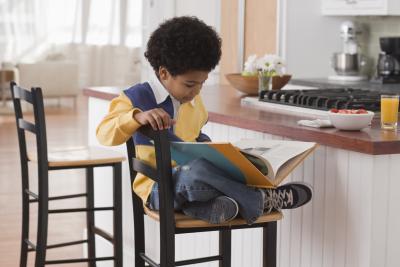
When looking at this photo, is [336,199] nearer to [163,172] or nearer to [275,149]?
[275,149]

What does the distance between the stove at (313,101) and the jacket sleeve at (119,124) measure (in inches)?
34.1

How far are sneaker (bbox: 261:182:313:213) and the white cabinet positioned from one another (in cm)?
280

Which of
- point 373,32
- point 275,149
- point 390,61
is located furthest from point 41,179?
point 373,32

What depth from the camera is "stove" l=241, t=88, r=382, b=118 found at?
3068 millimetres

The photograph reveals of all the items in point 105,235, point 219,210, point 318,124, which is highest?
point 318,124

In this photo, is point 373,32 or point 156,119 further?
point 373,32

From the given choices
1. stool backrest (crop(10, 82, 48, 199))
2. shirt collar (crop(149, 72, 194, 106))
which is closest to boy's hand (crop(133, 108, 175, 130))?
shirt collar (crop(149, 72, 194, 106))

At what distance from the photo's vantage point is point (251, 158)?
2.35m

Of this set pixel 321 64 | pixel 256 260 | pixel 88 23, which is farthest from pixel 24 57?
pixel 256 260

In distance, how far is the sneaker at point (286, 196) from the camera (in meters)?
2.46

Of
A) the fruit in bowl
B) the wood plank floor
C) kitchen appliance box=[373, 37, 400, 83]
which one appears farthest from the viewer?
kitchen appliance box=[373, 37, 400, 83]

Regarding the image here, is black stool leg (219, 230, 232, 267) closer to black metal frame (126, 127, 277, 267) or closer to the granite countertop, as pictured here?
black metal frame (126, 127, 277, 267)

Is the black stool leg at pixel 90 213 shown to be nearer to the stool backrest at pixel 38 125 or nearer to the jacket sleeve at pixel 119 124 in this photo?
the stool backrest at pixel 38 125

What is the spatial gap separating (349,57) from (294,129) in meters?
2.82
